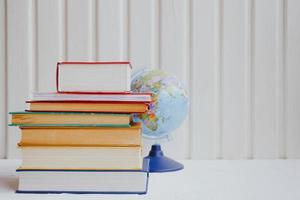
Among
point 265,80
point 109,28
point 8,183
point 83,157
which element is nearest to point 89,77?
point 83,157

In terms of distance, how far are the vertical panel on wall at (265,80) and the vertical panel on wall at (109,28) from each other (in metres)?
0.41

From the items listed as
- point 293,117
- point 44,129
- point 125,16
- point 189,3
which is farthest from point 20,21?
point 293,117

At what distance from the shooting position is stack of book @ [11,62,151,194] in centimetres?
83

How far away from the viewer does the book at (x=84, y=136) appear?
84 cm

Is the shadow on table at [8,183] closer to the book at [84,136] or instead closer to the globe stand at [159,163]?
the book at [84,136]

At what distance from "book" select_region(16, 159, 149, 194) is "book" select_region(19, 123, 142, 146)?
0.17 feet

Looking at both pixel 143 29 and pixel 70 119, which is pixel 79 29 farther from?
pixel 70 119

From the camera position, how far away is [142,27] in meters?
1.34

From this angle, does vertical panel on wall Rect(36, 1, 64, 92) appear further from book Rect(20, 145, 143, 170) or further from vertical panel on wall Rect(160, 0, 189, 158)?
book Rect(20, 145, 143, 170)

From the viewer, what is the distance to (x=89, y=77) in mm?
889

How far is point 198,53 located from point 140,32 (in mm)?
183

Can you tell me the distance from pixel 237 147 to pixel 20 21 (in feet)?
2.45

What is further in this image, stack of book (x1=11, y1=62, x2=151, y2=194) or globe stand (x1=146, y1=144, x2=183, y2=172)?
globe stand (x1=146, y1=144, x2=183, y2=172)

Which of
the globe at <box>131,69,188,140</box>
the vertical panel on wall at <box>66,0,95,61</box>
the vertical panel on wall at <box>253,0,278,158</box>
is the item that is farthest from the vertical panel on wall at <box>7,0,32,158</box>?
the vertical panel on wall at <box>253,0,278,158</box>
